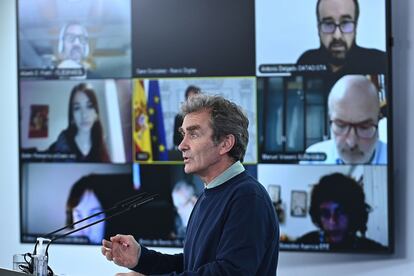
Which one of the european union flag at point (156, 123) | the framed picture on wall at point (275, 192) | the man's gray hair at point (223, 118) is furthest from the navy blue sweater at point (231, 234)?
the european union flag at point (156, 123)

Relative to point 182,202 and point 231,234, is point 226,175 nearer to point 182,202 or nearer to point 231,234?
point 231,234

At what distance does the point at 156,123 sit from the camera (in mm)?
3932

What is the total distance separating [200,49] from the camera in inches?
154

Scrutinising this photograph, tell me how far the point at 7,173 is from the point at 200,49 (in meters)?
1.45

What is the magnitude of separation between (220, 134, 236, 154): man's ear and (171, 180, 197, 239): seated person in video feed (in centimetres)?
152

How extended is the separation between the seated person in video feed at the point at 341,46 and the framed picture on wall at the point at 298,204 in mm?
600

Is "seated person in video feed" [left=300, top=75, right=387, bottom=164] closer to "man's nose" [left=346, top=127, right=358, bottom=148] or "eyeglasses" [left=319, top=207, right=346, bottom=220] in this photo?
"man's nose" [left=346, top=127, right=358, bottom=148]

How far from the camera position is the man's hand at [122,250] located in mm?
2422

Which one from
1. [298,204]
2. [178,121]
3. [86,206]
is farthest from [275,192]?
[86,206]

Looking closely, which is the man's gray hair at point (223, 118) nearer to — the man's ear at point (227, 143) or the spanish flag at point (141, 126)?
the man's ear at point (227, 143)

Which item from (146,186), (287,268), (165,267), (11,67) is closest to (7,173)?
(11,67)

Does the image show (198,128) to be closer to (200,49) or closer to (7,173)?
(200,49)

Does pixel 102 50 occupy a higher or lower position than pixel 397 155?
higher

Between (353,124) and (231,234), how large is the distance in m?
1.59
